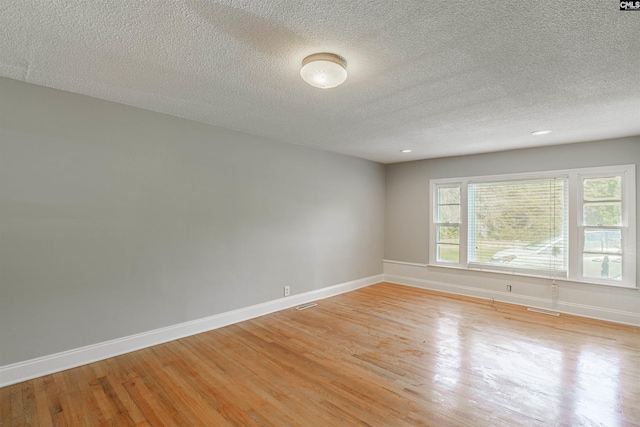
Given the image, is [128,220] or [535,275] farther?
[535,275]

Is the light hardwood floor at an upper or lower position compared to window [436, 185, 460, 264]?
lower

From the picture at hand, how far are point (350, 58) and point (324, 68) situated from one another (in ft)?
0.65

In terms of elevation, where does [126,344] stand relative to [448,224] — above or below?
below

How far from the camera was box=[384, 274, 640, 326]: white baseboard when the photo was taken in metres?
3.75

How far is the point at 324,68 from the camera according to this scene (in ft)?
6.47

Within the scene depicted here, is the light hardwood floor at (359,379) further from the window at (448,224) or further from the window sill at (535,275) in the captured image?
the window at (448,224)

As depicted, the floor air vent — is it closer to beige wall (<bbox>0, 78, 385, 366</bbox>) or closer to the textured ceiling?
the textured ceiling

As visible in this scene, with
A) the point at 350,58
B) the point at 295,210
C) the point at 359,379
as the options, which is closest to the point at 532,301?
the point at 359,379

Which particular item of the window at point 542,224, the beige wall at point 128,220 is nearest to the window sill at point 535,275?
the window at point 542,224

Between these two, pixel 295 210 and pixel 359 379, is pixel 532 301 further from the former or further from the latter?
pixel 295 210

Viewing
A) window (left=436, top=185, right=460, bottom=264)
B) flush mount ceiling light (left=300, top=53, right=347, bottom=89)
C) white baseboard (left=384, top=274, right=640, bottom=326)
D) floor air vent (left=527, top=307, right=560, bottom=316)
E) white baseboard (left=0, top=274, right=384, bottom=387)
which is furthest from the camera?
window (left=436, top=185, right=460, bottom=264)

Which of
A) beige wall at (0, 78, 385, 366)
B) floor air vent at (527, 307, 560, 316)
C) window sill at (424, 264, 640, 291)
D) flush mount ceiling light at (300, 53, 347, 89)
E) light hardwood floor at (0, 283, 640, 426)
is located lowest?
light hardwood floor at (0, 283, 640, 426)

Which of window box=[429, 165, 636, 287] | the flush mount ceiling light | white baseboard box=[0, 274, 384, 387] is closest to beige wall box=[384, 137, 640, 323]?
window box=[429, 165, 636, 287]

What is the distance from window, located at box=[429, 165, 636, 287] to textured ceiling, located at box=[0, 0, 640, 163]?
999 millimetres
